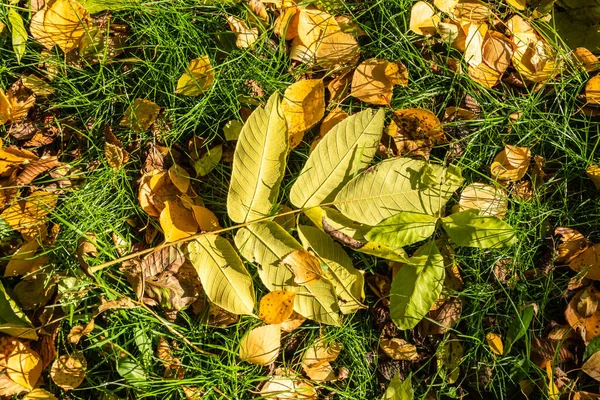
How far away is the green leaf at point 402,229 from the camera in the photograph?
1.69 meters

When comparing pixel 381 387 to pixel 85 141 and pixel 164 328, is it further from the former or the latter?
pixel 85 141

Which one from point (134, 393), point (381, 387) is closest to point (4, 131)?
point (134, 393)

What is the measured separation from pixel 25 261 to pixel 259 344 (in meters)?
0.80

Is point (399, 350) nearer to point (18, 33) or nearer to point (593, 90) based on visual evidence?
point (593, 90)

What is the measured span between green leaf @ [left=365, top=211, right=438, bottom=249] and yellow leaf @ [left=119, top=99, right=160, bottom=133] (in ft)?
2.72

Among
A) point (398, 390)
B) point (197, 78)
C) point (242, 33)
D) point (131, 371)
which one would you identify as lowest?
point (398, 390)

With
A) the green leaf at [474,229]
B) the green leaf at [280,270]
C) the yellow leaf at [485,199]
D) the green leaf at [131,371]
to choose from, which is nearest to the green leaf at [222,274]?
the green leaf at [280,270]

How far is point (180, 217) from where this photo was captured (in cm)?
187

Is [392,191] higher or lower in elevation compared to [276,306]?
higher

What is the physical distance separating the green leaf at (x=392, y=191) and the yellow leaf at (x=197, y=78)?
2.02 ft

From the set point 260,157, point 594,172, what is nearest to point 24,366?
point 260,157

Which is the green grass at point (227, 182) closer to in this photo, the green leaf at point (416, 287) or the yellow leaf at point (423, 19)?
the yellow leaf at point (423, 19)

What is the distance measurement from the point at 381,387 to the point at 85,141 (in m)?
1.29

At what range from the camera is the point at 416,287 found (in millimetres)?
1729
